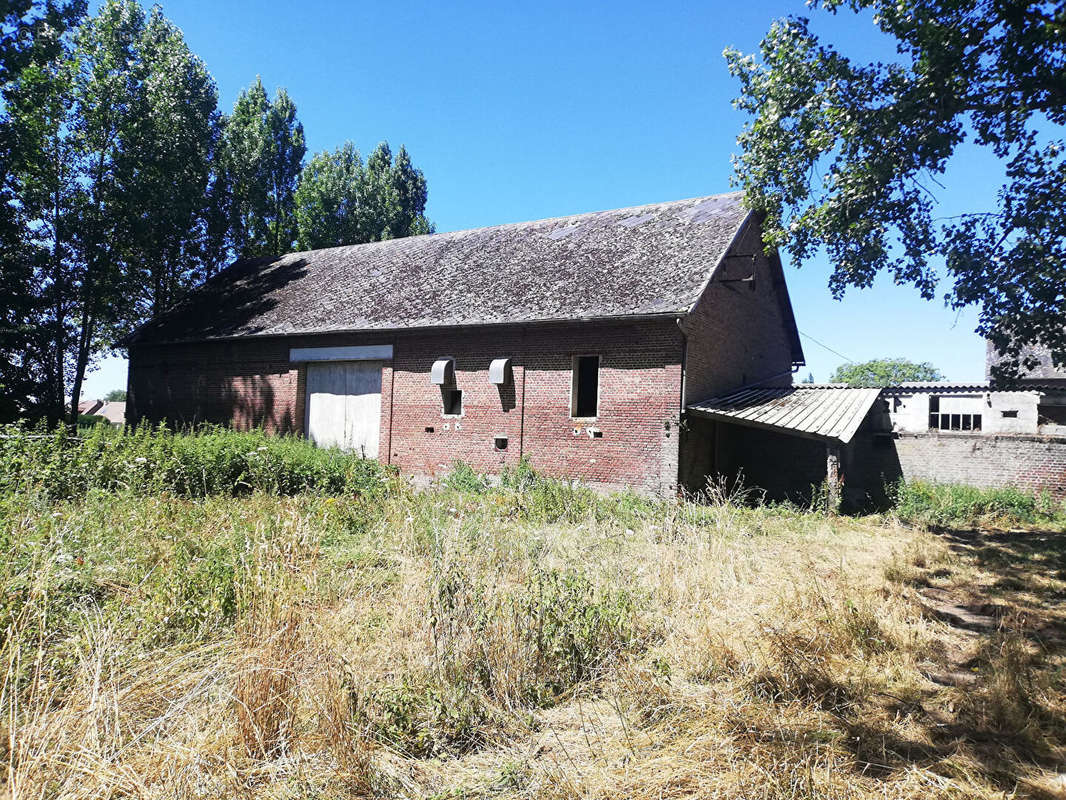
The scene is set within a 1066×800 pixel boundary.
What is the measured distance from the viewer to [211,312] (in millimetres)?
20344

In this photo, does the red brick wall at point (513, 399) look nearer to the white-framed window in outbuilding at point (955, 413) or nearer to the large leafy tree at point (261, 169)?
the white-framed window in outbuilding at point (955, 413)

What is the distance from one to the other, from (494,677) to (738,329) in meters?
13.6

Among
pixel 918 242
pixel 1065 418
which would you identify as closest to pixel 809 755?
pixel 918 242

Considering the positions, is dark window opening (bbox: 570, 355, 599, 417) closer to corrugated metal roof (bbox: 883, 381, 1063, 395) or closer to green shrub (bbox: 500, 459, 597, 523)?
green shrub (bbox: 500, 459, 597, 523)

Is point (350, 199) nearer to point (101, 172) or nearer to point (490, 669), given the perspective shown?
point (101, 172)

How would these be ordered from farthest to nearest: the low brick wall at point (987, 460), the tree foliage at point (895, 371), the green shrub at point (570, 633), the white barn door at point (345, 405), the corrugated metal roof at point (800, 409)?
the tree foliage at point (895, 371)
the white barn door at point (345, 405)
the low brick wall at point (987, 460)
the corrugated metal roof at point (800, 409)
the green shrub at point (570, 633)

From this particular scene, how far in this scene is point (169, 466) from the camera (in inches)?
370

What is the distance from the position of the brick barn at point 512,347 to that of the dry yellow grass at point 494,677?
729cm

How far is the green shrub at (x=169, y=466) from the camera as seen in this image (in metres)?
8.06

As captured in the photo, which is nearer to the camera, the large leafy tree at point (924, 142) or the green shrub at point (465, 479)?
the large leafy tree at point (924, 142)

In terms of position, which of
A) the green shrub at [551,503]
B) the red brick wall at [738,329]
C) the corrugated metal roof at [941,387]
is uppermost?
the red brick wall at [738,329]

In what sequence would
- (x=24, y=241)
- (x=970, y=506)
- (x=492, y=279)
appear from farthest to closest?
(x=24, y=241) → (x=492, y=279) → (x=970, y=506)

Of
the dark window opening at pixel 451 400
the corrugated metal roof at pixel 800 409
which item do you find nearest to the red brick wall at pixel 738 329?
the corrugated metal roof at pixel 800 409

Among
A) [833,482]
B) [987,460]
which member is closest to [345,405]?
[833,482]
